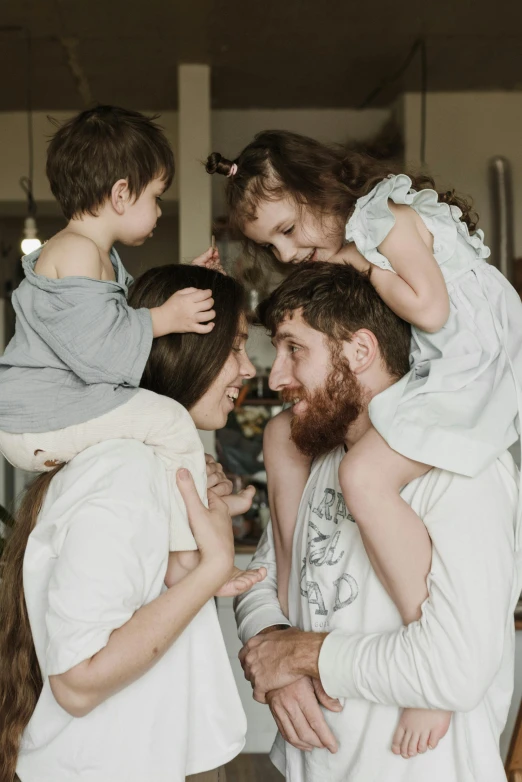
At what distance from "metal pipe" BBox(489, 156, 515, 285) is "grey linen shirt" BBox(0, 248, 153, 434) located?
4440mm

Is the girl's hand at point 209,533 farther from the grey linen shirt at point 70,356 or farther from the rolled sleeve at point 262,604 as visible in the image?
the rolled sleeve at point 262,604

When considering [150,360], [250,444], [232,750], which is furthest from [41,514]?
[250,444]

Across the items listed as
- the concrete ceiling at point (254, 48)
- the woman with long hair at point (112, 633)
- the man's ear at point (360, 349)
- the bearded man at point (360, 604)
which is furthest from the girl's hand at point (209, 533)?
the concrete ceiling at point (254, 48)

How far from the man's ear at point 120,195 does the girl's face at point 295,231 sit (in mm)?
411

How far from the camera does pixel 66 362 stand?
1.69 meters

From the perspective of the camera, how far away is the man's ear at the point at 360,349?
183 cm

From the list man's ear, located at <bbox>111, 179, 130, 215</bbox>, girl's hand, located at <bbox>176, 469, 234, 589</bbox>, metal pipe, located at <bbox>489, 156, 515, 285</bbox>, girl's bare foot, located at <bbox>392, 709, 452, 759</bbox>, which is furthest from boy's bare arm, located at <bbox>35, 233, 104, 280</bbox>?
metal pipe, located at <bbox>489, 156, 515, 285</bbox>

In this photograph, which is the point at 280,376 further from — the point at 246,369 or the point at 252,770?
the point at 252,770

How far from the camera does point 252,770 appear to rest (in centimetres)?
415

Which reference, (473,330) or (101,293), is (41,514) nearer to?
(101,293)

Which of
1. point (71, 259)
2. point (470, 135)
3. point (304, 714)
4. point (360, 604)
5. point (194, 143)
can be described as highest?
point (470, 135)

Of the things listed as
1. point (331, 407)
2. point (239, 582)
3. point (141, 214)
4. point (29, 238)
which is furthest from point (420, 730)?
point (29, 238)

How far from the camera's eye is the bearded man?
158cm

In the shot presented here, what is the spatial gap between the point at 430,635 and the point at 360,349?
594mm
